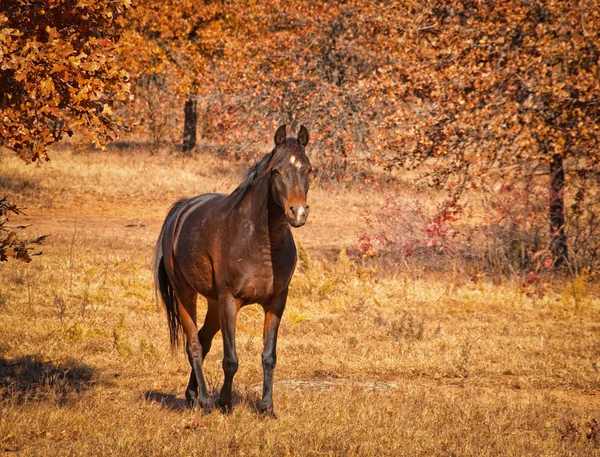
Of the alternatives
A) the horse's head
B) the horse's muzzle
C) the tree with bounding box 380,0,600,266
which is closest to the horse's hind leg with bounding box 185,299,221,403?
the horse's head

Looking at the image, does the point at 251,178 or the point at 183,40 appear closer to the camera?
the point at 251,178

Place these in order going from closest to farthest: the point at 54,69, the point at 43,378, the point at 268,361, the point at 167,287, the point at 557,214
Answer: the point at 54,69 → the point at 268,361 → the point at 43,378 → the point at 167,287 → the point at 557,214

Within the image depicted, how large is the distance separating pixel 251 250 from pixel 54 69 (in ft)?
7.19

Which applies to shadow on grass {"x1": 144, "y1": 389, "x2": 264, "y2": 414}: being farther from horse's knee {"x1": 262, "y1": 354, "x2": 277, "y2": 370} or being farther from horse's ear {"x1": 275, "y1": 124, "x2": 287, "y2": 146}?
horse's ear {"x1": 275, "y1": 124, "x2": 287, "y2": 146}

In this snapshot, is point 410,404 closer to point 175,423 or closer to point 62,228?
point 175,423

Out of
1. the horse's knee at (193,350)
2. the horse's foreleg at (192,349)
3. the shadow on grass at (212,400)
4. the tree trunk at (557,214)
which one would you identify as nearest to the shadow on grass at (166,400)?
the shadow on grass at (212,400)

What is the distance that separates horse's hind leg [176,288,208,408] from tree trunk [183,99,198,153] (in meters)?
21.4

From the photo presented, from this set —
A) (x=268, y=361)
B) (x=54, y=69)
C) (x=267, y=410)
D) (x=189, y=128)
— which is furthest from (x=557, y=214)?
(x=189, y=128)

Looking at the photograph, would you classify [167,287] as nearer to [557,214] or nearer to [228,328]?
[228,328]

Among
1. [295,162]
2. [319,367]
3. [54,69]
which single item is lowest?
[319,367]

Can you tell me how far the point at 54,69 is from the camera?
5.21 meters

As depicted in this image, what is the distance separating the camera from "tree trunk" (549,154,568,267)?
13602mm

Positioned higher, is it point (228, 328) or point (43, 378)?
point (228, 328)

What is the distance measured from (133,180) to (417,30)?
1133cm
